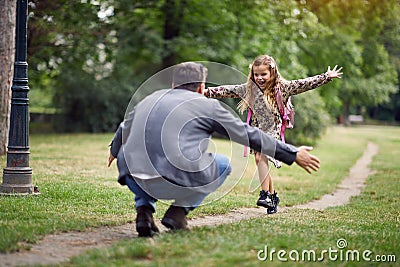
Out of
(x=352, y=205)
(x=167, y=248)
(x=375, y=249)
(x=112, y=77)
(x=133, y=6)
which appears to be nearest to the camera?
(x=167, y=248)

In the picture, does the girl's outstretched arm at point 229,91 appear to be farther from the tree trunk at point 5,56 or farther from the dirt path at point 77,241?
the tree trunk at point 5,56

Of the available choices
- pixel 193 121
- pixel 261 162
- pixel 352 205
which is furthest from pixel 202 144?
pixel 352 205

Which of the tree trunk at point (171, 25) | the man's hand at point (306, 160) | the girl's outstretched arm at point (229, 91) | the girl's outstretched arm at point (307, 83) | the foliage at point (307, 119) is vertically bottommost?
the foliage at point (307, 119)

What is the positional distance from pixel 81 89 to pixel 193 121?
881 inches

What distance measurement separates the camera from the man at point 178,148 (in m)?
5.22

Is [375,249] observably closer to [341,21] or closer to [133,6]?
[133,6]

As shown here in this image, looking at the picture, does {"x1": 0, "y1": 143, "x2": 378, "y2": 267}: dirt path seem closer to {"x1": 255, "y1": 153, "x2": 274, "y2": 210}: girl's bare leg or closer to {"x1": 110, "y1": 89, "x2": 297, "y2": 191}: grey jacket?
{"x1": 255, "y1": 153, "x2": 274, "y2": 210}: girl's bare leg

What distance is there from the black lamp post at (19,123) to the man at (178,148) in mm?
3079

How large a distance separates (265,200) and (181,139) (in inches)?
94.5

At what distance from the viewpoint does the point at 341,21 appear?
2953 cm

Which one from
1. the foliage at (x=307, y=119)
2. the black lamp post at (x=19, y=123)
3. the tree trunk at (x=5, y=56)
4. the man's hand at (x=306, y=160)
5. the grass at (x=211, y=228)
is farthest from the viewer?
the foliage at (x=307, y=119)

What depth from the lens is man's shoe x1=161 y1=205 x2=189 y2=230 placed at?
5.55 metres

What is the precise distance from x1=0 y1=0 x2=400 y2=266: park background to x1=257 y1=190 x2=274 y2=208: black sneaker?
0.22 m

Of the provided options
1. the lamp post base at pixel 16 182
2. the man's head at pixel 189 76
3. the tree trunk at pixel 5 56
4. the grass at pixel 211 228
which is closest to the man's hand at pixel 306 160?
the grass at pixel 211 228
